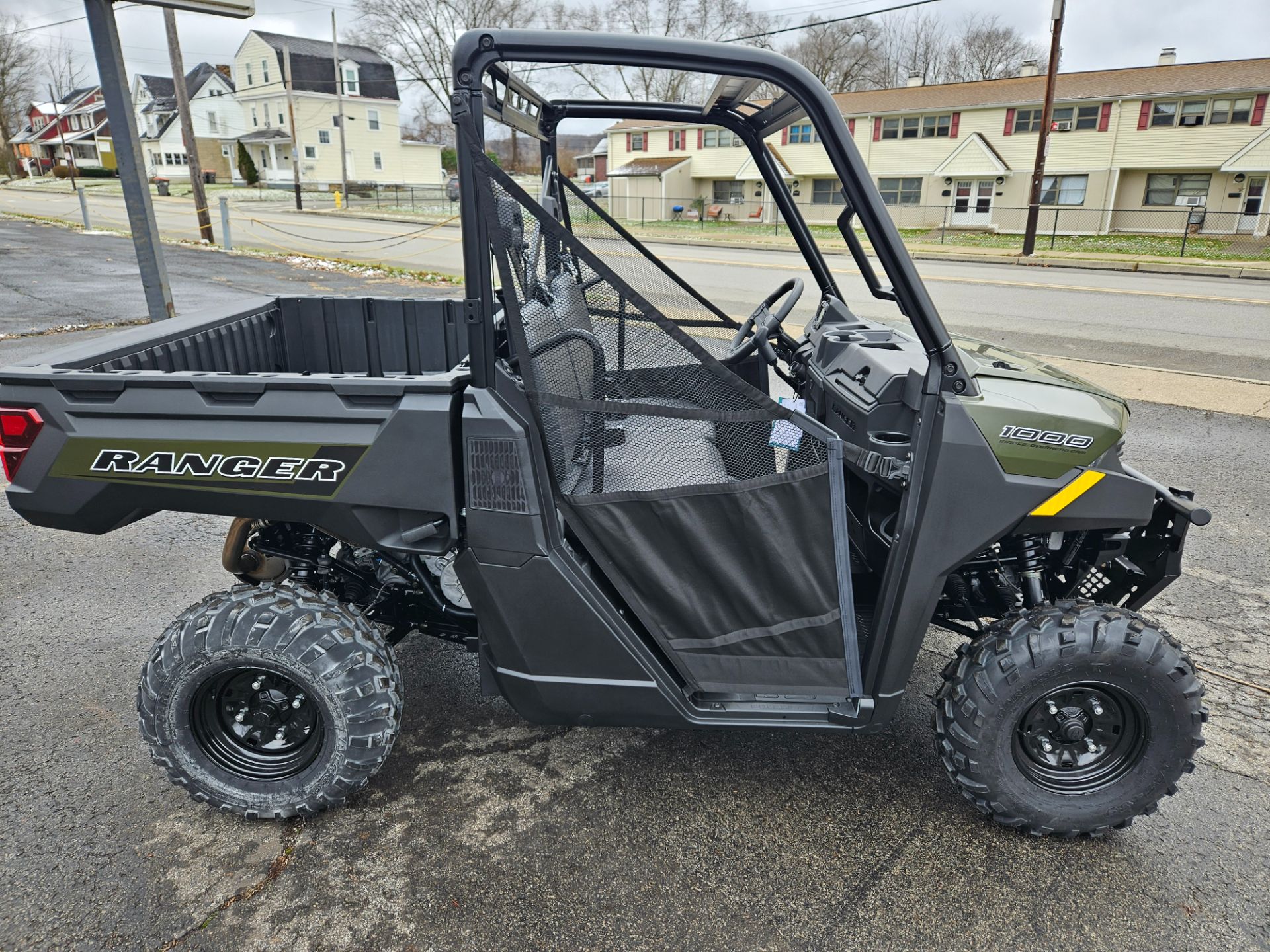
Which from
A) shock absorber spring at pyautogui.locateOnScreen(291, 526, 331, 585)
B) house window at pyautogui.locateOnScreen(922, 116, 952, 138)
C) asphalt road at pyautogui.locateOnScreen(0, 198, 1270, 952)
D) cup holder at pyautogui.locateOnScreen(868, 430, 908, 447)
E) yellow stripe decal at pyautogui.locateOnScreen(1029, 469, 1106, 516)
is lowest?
asphalt road at pyautogui.locateOnScreen(0, 198, 1270, 952)

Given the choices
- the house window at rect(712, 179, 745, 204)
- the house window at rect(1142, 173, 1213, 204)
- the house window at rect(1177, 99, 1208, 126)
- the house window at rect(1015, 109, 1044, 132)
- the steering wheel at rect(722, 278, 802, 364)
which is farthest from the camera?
the house window at rect(1015, 109, 1044, 132)

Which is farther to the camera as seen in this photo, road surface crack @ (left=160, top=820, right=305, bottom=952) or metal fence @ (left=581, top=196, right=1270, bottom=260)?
metal fence @ (left=581, top=196, right=1270, bottom=260)

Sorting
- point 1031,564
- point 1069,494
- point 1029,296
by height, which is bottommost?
point 1029,296

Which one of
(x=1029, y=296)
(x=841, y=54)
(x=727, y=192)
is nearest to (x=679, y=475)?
(x=1029, y=296)

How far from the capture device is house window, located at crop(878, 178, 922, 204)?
124 feet

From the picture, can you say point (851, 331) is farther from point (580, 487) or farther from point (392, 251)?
point (392, 251)

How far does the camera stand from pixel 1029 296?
14.8m

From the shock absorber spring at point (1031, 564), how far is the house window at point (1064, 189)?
3758cm

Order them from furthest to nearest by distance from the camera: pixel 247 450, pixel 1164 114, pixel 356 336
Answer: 1. pixel 1164 114
2. pixel 356 336
3. pixel 247 450

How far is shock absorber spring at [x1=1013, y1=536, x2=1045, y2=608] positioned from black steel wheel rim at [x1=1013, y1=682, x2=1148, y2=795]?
0.29 m

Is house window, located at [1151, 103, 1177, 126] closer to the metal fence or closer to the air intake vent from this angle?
the metal fence

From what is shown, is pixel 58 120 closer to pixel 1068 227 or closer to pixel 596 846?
pixel 1068 227

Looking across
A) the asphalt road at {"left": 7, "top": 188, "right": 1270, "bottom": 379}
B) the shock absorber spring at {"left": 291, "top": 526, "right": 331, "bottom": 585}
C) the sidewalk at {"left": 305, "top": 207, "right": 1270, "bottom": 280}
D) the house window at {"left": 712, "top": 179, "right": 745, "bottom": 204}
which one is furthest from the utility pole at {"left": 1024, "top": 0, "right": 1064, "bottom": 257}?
the shock absorber spring at {"left": 291, "top": 526, "right": 331, "bottom": 585}

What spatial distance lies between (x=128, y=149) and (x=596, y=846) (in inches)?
319
